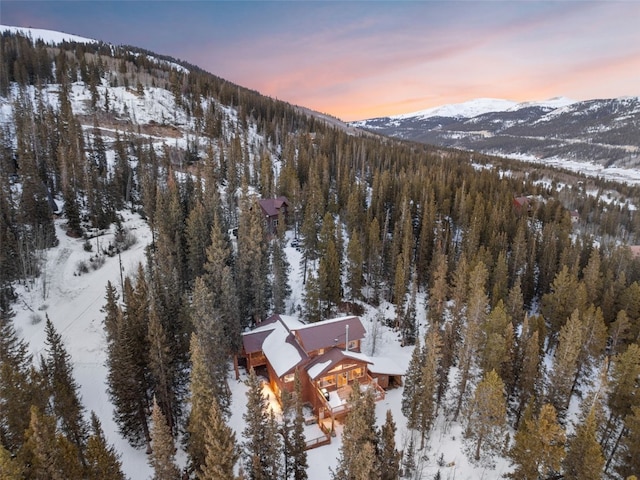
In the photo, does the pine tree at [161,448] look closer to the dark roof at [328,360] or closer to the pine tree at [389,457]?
the pine tree at [389,457]

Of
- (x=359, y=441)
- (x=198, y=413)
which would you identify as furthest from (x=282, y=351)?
(x=359, y=441)

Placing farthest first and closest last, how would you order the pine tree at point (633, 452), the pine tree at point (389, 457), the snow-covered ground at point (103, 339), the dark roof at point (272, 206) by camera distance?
the dark roof at point (272, 206) < the snow-covered ground at point (103, 339) < the pine tree at point (633, 452) < the pine tree at point (389, 457)

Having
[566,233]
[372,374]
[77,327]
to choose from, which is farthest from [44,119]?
[566,233]

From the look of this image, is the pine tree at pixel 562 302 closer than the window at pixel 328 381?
No

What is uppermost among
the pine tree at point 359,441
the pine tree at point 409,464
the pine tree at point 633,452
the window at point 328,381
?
the pine tree at point 359,441

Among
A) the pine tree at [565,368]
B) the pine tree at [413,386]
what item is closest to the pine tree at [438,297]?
the pine tree at [413,386]

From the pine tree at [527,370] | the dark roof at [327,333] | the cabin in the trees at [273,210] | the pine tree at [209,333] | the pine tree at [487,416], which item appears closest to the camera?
the pine tree at [487,416]

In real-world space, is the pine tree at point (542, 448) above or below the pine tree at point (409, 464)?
above

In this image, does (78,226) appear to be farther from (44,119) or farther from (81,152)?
(44,119)
